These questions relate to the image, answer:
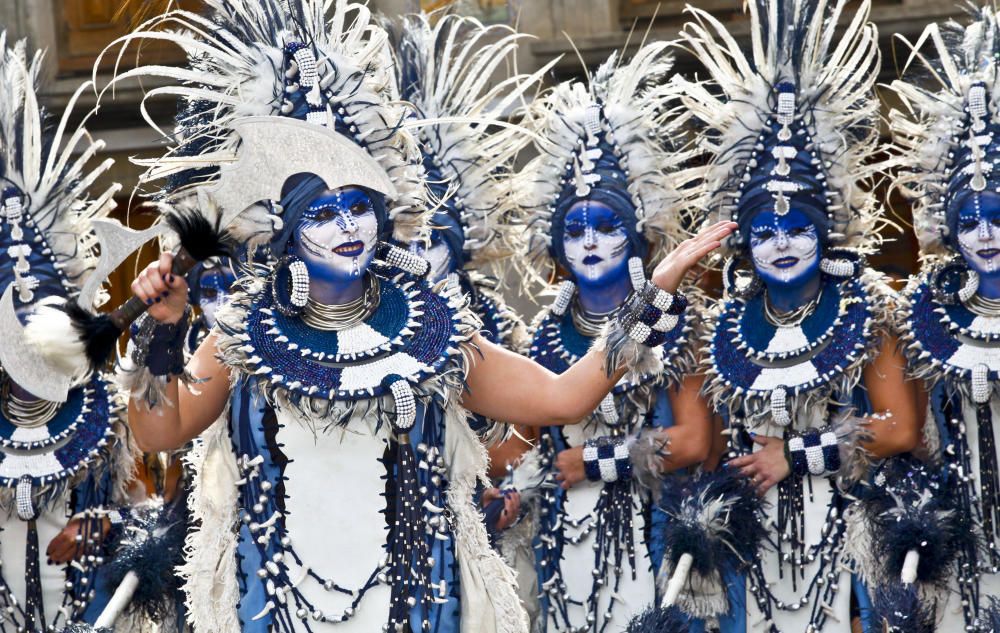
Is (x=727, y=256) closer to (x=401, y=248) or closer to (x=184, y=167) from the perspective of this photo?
(x=401, y=248)

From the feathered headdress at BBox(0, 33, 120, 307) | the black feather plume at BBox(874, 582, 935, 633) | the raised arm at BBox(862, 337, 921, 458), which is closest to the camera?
the black feather plume at BBox(874, 582, 935, 633)

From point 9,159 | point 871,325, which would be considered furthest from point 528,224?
point 9,159


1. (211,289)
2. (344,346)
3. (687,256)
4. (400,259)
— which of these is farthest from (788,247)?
(211,289)

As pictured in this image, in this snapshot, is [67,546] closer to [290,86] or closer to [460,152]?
[460,152]

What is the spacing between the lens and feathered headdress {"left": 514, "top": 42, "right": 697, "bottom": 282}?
586 centimetres

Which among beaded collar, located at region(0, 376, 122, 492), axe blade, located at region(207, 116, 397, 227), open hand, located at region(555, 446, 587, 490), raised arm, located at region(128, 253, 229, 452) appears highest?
axe blade, located at region(207, 116, 397, 227)

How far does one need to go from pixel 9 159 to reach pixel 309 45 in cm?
189

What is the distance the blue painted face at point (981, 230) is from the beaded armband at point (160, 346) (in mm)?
2635

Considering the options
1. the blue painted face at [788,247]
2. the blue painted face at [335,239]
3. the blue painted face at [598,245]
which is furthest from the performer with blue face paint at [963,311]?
the blue painted face at [335,239]

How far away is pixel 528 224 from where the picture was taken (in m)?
6.07

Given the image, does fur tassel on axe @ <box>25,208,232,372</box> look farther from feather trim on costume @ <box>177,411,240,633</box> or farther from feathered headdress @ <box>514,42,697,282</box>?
feathered headdress @ <box>514,42,697,282</box>

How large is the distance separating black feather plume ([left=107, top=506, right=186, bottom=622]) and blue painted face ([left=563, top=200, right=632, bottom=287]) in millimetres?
1550

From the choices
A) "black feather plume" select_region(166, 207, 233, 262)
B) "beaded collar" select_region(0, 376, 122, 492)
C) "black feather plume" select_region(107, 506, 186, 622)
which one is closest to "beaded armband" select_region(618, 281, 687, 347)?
"black feather plume" select_region(166, 207, 233, 262)

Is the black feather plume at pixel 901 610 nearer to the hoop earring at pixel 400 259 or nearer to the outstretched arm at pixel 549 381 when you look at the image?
the outstretched arm at pixel 549 381
